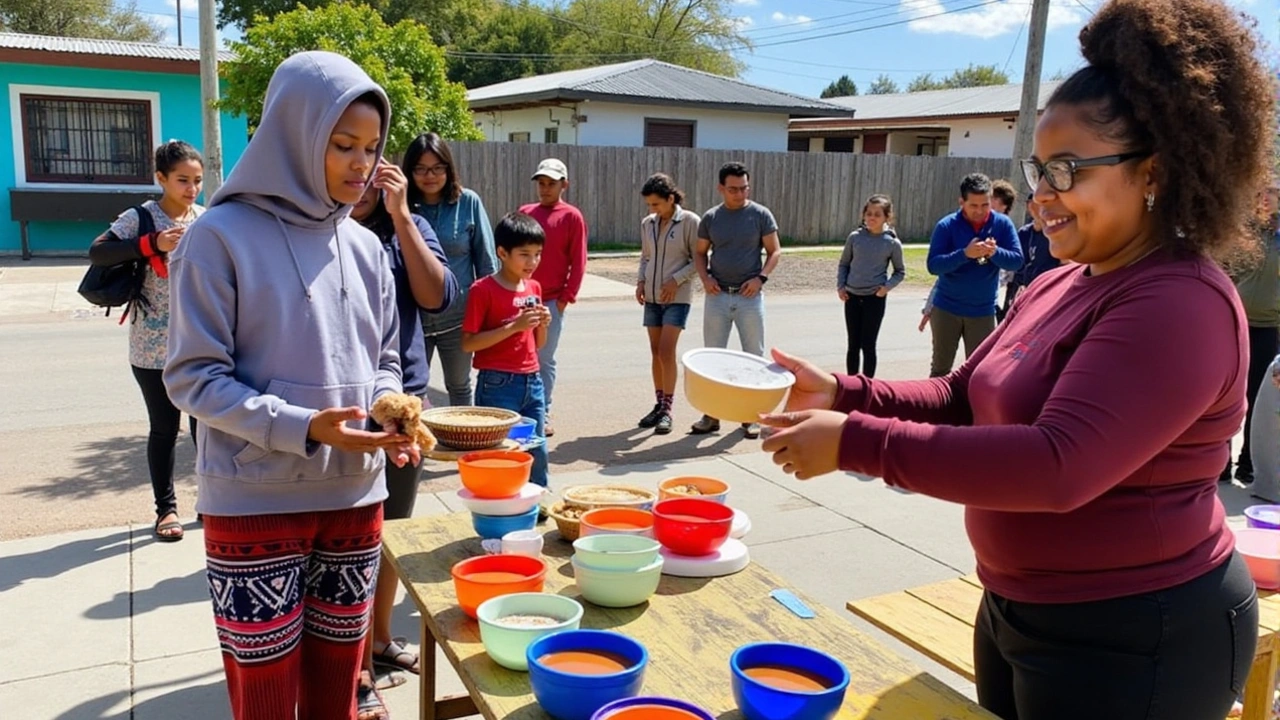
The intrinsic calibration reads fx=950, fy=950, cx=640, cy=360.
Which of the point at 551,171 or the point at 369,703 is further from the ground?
the point at 551,171

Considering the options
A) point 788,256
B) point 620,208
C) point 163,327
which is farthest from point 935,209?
point 163,327

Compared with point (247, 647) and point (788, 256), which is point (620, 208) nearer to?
point (788, 256)

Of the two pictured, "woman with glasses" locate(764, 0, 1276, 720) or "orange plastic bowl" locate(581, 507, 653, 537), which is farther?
"orange plastic bowl" locate(581, 507, 653, 537)

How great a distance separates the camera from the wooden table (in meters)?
1.83

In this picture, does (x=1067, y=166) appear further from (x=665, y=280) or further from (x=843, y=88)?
(x=843, y=88)

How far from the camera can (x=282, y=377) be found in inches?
88.2

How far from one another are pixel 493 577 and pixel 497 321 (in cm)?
244

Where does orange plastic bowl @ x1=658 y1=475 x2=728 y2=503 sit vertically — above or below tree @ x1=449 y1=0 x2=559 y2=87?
below

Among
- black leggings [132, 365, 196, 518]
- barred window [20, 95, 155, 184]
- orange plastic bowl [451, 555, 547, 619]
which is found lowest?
black leggings [132, 365, 196, 518]

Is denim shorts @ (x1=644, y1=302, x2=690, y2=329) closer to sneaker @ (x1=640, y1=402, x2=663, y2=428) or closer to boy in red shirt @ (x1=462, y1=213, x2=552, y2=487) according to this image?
sneaker @ (x1=640, y1=402, x2=663, y2=428)

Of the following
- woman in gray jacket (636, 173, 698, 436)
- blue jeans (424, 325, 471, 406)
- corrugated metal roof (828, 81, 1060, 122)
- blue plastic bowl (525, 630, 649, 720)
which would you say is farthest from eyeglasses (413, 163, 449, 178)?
corrugated metal roof (828, 81, 1060, 122)

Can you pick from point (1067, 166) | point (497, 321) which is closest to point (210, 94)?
point (497, 321)

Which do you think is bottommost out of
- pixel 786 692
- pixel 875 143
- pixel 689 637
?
pixel 689 637

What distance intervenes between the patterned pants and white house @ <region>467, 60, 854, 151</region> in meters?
21.0
